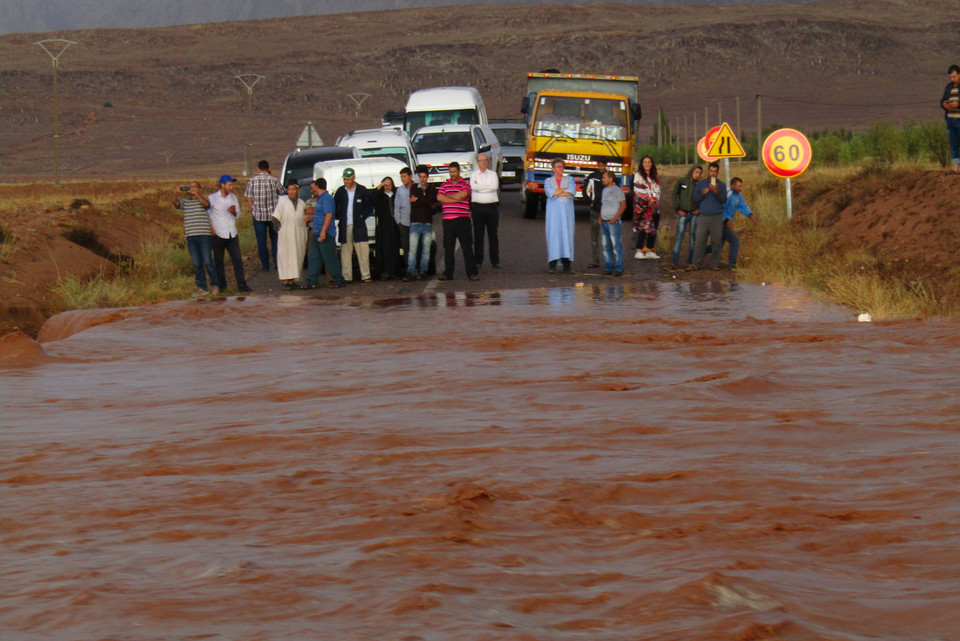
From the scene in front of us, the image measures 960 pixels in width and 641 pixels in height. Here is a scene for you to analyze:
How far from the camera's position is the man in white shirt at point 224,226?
1695 cm

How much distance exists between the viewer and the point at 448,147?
28094mm

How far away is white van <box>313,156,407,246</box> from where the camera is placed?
1894 centimetres

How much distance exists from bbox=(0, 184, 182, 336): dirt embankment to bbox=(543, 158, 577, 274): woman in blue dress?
23.2 ft

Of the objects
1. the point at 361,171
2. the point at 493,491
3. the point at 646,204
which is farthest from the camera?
the point at 646,204

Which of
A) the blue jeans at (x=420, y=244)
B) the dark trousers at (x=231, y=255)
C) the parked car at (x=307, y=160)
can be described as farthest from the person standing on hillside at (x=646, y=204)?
the dark trousers at (x=231, y=255)

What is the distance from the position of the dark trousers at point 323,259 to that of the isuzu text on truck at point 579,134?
901 cm

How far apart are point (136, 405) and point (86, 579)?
14.1 ft

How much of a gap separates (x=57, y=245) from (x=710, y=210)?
442 inches

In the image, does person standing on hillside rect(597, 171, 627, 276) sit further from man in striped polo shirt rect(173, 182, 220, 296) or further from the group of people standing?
man in striped polo shirt rect(173, 182, 220, 296)

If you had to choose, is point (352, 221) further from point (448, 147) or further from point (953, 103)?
point (448, 147)

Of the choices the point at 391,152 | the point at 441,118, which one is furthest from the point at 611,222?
the point at 441,118

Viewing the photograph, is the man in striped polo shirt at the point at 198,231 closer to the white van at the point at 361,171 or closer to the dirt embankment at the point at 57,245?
the dirt embankment at the point at 57,245

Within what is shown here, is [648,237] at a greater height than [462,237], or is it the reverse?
[462,237]

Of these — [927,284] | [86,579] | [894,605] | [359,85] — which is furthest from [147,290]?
[359,85]
